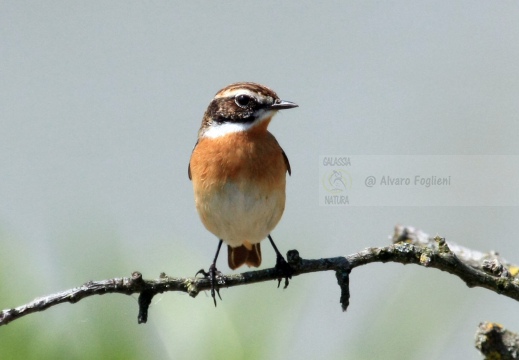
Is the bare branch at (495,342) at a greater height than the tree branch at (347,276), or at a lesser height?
lesser

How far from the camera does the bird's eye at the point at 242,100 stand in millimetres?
5539

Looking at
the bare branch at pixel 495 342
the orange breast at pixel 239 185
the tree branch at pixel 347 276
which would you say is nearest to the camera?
the bare branch at pixel 495 342

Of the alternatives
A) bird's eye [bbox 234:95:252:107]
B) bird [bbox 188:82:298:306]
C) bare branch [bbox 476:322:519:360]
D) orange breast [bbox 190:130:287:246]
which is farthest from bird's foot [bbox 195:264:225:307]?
bare branch [bbox 476:322:519:360]

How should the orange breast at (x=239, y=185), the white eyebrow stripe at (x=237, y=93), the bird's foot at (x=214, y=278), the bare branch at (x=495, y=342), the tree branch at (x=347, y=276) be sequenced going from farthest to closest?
1. the white eyebrow stripe at (x=237, y=93)
2. the orange breast at (x=239, y=185)
3. the bird's foot at (x=214, y=278)
4. the tree branch at (x=347, y=276)
5. the bare branch at (x=495, y=342)

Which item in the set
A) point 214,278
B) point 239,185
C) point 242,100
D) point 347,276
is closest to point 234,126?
point 242,100

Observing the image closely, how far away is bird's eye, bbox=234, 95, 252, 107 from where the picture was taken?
218 inches

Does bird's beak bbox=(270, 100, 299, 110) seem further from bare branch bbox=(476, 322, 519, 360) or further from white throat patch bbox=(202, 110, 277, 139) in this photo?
bare branch bbox=(476, 322, 519, 360)

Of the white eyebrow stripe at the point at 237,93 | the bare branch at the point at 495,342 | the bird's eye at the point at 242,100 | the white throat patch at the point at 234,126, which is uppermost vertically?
the white eyebrow stripe at the point at 237,93

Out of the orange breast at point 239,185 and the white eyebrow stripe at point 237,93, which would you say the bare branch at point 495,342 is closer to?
the orange breast at point 239,185

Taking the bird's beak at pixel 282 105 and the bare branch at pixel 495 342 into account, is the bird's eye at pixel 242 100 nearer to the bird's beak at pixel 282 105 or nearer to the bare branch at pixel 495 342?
the bird's beak at pixel 282 105

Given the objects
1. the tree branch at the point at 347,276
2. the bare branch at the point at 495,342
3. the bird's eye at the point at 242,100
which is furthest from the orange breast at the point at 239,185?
the bare branch at the point at 495,342

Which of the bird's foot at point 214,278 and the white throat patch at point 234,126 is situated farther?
the white throat patch at point 234,126

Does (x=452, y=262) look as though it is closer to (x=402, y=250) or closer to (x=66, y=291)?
(x=402, y=250)

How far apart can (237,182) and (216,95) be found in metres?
0.88
